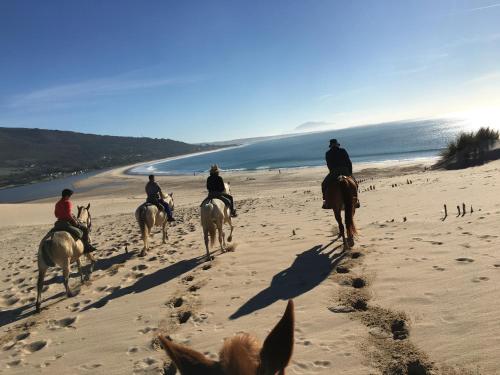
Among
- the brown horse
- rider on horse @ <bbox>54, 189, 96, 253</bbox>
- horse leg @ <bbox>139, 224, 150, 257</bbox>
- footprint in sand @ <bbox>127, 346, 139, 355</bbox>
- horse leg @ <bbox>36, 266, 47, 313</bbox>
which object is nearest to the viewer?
footprint in sand @ <bbox>127, 346, 139, 355</bbox>

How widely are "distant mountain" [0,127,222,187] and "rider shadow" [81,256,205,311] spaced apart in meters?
101

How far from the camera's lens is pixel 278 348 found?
1.49 metres

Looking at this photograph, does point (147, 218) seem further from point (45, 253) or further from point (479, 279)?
point (479, 279)

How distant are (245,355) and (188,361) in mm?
243

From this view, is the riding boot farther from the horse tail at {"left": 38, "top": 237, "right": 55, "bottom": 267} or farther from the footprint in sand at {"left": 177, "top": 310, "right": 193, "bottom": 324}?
the footprint in sand at {"left": 177, "top": 310, "right": 193, "bottom": 324}

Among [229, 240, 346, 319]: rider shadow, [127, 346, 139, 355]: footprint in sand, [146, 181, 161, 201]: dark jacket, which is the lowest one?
[127, 346, 139, 355]: footprint in sand

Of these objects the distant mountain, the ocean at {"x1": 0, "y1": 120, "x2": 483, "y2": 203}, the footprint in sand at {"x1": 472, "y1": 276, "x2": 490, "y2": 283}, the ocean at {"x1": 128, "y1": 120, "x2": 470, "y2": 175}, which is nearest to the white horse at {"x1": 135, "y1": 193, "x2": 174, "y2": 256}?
the footprint in sand at {"x1": 472, "y1": 276, "x2": 490, "y2": 283}

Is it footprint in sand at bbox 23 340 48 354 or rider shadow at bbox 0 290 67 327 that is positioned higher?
footprint in sand at bbox 23 340 48 354

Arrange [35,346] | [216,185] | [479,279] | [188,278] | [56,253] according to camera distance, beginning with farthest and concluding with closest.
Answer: [216,185] < [56,253] < [188,278] < [35,346] < [479,279]

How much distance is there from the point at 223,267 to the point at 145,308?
92.2 inches

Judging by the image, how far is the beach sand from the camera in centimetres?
412

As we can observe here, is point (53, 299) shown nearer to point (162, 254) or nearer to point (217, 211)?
point (162, 254)

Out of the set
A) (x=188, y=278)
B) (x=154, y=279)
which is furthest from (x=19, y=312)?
(x=188, y=278)

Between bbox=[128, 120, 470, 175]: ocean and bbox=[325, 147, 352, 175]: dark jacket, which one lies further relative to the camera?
bbox=[128, 120, 470, 175]: ocean
